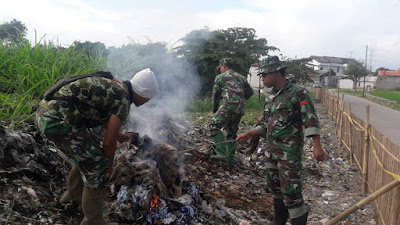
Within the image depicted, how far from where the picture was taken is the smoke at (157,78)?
5.58 m

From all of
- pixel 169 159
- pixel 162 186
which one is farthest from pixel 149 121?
pixel 162 186

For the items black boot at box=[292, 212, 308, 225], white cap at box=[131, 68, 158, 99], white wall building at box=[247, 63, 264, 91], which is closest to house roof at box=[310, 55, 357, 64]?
white wall building at box=[247, 63, 264, 91]

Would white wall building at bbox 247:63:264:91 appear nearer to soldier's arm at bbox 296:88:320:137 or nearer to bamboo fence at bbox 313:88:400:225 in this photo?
bamboo fence at bbox 313:88:400:225

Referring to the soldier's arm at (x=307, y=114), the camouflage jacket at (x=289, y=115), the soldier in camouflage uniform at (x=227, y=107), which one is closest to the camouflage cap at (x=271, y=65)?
the camouflage jacket at (x=289, y=115)

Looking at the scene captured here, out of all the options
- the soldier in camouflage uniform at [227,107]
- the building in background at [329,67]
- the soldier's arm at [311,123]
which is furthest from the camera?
the building in background at [329,67]

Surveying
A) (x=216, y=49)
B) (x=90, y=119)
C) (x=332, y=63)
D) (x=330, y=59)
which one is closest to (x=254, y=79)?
(x=216, y=49)

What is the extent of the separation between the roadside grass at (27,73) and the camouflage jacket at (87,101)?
1.56 m

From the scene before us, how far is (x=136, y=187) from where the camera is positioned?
3.30 metres

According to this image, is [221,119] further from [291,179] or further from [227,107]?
[291,179]

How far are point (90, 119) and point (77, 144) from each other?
0.24m

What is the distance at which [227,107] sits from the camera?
560 centimetres

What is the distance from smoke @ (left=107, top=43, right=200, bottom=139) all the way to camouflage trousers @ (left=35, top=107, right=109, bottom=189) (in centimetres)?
248

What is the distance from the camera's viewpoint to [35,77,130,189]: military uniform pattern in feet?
8.37

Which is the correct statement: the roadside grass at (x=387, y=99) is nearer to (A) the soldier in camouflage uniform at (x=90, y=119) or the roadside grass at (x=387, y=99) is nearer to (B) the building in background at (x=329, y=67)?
(B) the building in background at (x=329, y=67)
